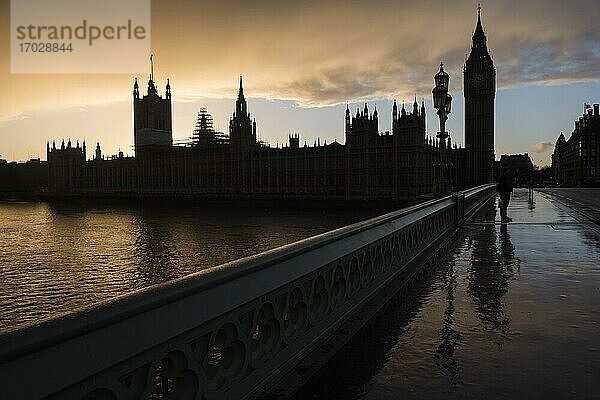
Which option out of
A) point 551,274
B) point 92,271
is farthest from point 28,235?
point 551,274

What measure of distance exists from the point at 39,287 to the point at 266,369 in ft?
75.2

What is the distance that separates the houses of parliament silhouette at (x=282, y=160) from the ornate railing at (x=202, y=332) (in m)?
57.1

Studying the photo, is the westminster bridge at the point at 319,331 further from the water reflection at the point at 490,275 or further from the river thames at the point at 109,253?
the river thames at the point at 109,253

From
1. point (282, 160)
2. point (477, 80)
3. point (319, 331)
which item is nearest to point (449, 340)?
point (319, 331)

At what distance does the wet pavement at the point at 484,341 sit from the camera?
335 centimetres

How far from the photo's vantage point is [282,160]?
91.4 metres

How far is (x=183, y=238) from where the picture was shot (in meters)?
44.5

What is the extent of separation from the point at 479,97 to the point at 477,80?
4403mm

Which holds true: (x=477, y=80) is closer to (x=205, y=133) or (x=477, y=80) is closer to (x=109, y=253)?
(x=205, y=133)

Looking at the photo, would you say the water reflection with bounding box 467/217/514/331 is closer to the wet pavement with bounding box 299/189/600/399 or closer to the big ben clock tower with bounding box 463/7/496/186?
the wet pavement with bounding box 299/189/600/399

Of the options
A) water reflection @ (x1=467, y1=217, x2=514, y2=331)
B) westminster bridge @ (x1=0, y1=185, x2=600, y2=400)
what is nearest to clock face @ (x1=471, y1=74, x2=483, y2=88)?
water reflection @ (x1=467, y1=217, x2=514, y2=331)

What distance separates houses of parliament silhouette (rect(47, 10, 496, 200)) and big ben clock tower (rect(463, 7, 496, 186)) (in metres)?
0.21

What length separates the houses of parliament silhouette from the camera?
78125 millimetres

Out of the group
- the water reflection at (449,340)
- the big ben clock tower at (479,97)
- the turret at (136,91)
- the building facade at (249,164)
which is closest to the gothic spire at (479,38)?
the big ben clock tower at (479,97)
